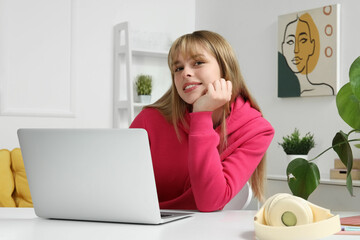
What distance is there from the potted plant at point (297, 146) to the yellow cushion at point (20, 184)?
160cm

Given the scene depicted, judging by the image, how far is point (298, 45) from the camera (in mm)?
3715

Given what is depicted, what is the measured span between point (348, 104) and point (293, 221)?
581 mm

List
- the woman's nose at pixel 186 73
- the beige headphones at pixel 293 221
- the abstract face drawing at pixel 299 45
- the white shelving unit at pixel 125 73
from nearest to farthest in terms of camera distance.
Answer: the beige headphones at pixel 293 221 < the woman's nose at pixel 186 73 < the abstract face drawing at pixel 299 45 < the white shelving unit at pixel 125 73

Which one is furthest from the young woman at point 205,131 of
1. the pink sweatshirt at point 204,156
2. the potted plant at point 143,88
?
the potted plant at point 143,88

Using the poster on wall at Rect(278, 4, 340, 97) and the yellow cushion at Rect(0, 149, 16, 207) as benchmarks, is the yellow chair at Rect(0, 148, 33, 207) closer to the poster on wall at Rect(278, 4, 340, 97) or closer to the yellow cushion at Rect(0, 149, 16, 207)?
the yellow cushion at Rect(0, 149, 16, 207)

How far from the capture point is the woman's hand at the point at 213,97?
1.75 metres

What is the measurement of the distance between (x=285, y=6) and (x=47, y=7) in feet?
5.30

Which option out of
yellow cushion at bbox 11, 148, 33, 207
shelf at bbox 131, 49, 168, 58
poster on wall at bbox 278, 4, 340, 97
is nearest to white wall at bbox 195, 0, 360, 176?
poster on wall at bbox 278, 4, 340, 97

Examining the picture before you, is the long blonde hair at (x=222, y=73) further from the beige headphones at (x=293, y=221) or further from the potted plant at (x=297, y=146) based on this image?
the potted plant at (x=297, y=146)

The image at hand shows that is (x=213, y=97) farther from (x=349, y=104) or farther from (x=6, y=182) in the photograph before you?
(x=6, y=182)

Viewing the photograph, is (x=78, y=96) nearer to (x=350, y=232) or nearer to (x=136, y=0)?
(x=136, y=0)

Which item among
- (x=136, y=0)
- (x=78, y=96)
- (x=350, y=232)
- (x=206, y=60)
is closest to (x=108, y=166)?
Answer: (x=350, y=232)

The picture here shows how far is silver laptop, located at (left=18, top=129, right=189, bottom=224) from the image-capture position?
1.26 metres

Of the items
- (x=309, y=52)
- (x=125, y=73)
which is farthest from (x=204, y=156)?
(x=125, y=73)
